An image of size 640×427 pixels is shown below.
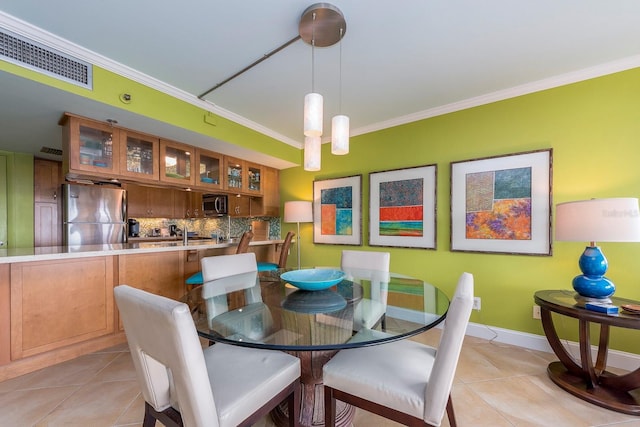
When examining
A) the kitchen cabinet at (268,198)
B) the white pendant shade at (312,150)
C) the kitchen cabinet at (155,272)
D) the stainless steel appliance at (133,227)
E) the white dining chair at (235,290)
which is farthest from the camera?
the stainless steel appliance at (133,227)

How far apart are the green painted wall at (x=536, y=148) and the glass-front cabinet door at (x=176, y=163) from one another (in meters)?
1.97

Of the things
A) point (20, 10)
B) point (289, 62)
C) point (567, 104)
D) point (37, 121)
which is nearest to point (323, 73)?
point (289, 62)

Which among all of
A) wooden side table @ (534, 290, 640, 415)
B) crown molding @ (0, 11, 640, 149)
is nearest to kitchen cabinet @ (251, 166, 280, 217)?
crown molding @ (0, 11, 640, 149)

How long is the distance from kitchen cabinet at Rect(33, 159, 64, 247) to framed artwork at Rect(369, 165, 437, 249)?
471cm

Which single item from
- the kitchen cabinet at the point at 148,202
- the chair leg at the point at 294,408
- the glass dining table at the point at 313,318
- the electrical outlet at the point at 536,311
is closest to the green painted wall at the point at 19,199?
the kitchen cabinet at the point at 148,202

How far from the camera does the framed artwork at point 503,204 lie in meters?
2.27

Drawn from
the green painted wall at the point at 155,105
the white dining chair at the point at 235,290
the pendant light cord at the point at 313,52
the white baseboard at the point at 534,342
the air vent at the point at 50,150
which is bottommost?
the white baseboard at the point at 534,342

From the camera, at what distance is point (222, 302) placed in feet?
5.01

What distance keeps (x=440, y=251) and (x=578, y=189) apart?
1.22 meters

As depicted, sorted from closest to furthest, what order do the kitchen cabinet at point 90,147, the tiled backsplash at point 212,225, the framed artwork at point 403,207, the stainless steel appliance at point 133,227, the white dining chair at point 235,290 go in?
the white dining chair at point 235,290 → the kitchen cabinet at point 90,147 → the framed artwork at point 403,207 → the tiled backsplash at point 212,225 → the stainless steel appliance at point 133,227

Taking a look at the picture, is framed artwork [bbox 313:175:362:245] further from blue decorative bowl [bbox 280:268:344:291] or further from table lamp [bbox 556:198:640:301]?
table lamp [bbox 556:198:640:301]

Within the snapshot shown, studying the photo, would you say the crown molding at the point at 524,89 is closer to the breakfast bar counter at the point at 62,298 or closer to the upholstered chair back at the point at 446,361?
the upholstered chair back at the point at 446,361

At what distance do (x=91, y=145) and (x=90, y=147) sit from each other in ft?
0.07

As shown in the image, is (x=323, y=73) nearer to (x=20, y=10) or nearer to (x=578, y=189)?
(x=20, y=10)
